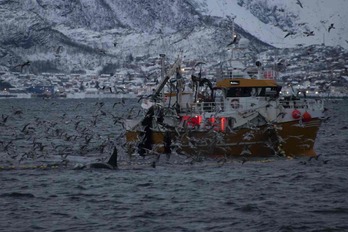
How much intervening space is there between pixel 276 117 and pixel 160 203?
60.7 feet

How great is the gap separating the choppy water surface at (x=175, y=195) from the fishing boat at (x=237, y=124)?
1447mm

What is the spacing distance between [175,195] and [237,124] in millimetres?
15416

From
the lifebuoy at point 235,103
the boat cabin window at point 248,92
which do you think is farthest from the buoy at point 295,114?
the lifebuoy at point 235,103

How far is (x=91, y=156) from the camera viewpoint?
203 feet

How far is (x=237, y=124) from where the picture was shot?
5669cm

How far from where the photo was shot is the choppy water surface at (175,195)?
1377 inches

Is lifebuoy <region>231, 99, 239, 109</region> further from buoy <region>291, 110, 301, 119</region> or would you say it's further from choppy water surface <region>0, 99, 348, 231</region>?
choppy water surface <region>0, 99, 348, 231</region>

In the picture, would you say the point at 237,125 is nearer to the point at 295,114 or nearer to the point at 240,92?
the point at 240,92

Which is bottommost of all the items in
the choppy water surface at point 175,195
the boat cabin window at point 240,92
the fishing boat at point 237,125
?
the choppy water surface at point 175,195

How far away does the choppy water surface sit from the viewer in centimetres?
3497

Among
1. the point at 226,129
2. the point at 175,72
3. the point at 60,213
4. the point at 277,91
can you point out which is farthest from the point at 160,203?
the point at 175,72

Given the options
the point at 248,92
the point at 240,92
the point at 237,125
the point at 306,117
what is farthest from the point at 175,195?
the point at 248,92

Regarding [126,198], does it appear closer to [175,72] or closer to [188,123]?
[188,123]

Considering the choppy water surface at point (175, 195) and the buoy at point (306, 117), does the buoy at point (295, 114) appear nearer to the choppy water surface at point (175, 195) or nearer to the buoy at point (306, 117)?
the buoy at point (306, 117)
